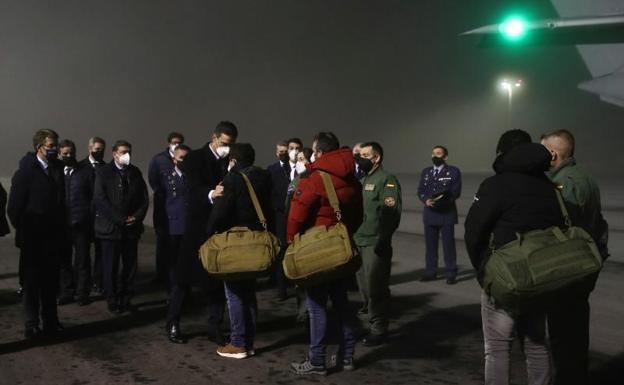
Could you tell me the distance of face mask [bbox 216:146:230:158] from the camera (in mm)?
5488

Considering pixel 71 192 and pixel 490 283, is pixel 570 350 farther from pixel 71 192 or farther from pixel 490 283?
pixel 71 192

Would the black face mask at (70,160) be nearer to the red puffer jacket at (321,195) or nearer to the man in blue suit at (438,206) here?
the red puffer jacket at (321,195)

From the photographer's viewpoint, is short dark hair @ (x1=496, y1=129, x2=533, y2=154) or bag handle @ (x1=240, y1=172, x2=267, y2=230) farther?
bag handle @ (x1=240, y1=172, x2=267, y2=230)

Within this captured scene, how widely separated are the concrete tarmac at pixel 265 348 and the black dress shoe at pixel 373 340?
0.27 ft

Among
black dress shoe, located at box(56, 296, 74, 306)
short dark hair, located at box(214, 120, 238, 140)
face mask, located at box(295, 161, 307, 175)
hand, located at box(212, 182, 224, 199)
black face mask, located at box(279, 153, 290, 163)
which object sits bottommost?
black dress shoe, located at box(56, 296, 74, 306)

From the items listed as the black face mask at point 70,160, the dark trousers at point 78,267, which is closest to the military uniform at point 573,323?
the dark trousers at point 78,267

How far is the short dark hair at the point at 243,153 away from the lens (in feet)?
17.0

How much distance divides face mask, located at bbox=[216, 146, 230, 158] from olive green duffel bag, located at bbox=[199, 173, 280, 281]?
53 cm

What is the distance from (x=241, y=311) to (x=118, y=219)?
244 centimetres

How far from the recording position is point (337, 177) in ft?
15.6

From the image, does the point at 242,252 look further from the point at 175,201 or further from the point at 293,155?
the point at 293,155

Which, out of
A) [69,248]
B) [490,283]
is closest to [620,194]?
[69,248]

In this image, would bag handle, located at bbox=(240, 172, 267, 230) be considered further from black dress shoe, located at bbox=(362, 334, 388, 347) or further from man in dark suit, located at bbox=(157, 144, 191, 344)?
man in dark suit, located at bbox=(157, 144, 191, 344)

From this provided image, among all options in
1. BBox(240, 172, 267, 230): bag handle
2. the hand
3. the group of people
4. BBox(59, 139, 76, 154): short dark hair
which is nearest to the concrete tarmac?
the group of people
